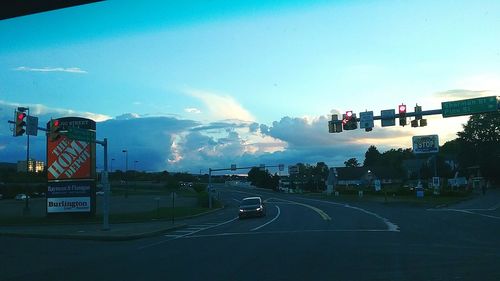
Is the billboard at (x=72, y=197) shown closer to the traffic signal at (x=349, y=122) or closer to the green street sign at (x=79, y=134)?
the green street sign at (x=79, y=134)

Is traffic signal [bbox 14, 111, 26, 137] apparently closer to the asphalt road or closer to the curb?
the asphalt road

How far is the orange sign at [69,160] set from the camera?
153 feet

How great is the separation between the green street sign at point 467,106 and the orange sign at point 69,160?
30.1 meters

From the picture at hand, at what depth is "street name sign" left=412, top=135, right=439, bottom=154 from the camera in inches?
2916

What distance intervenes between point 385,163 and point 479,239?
589 ft

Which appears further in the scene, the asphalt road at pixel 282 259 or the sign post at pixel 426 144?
the sign post at pixel 426 144

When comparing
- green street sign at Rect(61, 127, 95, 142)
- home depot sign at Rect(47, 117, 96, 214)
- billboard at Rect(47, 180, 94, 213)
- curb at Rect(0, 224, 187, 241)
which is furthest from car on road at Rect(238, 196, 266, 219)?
green street sign at Rect(61, 127, 95, 142)

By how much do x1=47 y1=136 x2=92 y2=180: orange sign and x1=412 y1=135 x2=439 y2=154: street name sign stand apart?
Result: 1804 inches

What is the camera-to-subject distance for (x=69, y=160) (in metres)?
47.1

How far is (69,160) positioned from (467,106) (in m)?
32.8

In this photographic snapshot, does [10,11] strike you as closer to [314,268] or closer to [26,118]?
[314,268]

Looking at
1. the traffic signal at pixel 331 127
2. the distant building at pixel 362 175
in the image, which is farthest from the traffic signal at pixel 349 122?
the distant building at pixel 362 175

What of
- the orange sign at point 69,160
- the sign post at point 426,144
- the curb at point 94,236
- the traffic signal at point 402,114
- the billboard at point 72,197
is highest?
the sign post at point 426,144

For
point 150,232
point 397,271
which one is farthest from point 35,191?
point 397,271
